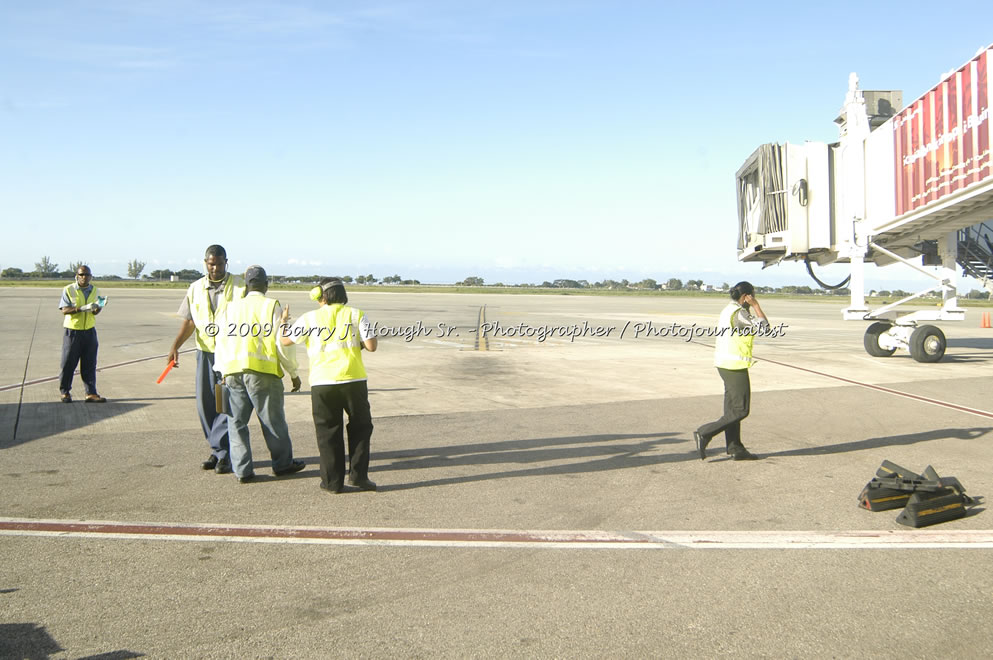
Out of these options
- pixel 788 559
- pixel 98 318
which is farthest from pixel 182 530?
pixel 98 318

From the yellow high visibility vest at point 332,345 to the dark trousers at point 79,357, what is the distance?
19.2 feet

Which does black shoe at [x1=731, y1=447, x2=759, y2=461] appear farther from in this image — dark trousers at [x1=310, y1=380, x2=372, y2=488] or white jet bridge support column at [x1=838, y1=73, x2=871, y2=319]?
white jet bridge support column at [x1=838, y1=73, x2=871, y2=319]

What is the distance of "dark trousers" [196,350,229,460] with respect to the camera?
6977mm

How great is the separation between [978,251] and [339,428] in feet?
52.2

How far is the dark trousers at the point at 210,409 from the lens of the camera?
698 cm

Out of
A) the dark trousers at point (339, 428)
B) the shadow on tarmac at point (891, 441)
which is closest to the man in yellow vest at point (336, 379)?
the dark trousers at point (339, 428)

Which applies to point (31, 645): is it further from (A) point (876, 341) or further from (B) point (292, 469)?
(A) point (876, 341)

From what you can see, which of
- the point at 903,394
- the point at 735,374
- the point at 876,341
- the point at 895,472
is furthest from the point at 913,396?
the point at 895,472

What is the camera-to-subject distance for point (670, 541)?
5.21 metres

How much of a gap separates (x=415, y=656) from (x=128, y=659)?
1267 millimetres

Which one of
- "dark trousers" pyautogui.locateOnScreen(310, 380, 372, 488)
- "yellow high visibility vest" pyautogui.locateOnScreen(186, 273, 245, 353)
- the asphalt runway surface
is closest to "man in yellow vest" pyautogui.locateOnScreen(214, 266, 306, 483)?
"yellow high visibility vest" pyautogui.locateOnScreen(186, 273, 245, 353)

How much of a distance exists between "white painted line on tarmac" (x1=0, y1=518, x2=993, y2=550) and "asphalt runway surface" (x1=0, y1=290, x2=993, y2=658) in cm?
2

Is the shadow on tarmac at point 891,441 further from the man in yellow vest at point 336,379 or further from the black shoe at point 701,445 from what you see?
the man in yellow vest at point 336,379

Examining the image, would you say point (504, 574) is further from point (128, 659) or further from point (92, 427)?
point (92, 427)
